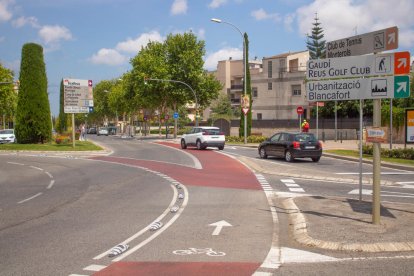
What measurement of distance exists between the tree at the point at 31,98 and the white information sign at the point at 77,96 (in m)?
3.11

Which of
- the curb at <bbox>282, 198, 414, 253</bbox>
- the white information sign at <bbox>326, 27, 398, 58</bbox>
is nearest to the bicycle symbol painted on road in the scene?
the curb at <bbox>282, 198, 414, 253</bbox>

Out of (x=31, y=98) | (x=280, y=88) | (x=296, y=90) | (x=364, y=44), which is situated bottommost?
(x=364, y=44)

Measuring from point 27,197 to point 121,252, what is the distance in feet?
23.6

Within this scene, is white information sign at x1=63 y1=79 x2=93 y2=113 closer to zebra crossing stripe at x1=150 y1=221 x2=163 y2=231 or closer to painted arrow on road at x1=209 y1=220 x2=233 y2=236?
zebra crossing stripe at x1=150 y1=221 x2=163 y2=231

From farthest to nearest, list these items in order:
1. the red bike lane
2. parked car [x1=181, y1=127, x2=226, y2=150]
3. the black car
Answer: parked car [x1=181, y1=127, x2=226, y2=150] < the black car < the red bike lane

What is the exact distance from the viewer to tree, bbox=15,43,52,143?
1486 inches

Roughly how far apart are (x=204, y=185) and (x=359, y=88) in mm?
7327

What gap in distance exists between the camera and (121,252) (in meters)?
6.82

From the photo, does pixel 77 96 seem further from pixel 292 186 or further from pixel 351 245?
pixel 351 245

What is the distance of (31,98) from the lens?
124 feet

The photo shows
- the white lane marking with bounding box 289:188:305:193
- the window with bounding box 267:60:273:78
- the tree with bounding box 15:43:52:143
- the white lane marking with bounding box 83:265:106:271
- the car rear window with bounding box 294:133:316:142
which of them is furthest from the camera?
the window with bounding box 267:60:273:78

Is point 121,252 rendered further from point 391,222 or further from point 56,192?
point 56,192

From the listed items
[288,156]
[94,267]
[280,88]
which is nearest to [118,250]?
[94,267]

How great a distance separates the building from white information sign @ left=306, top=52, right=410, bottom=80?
2307 inches
